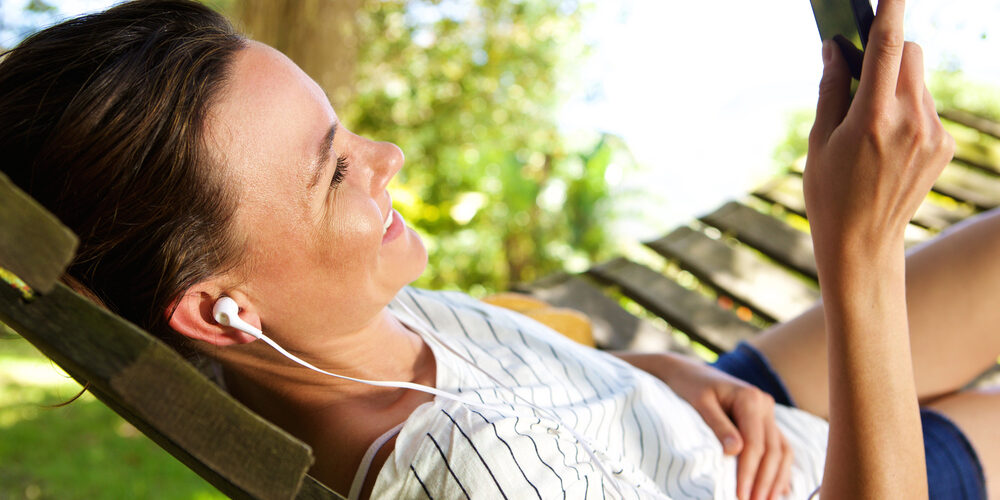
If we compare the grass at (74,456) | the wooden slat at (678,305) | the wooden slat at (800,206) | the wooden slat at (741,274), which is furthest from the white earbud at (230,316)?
the grass at (74,456)

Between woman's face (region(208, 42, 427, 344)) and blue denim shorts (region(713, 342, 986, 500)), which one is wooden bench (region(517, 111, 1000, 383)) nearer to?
blue denim shorts (region(713, 342, 986, 500))

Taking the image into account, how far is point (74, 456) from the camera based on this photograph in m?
3.43

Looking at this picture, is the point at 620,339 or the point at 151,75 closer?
the point at 151,75

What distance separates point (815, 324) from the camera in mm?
1659

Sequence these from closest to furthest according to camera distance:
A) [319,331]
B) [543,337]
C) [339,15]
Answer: [319,331] < [543,337] < [339,15]

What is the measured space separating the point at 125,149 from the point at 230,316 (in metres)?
0.25

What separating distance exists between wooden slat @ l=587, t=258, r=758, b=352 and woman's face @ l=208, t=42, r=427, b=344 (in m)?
1.39

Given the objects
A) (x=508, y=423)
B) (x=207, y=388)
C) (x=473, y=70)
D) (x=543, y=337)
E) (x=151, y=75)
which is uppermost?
(x=151, y=75)

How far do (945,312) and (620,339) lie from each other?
944mm

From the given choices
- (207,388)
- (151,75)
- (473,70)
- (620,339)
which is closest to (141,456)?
(620,339)

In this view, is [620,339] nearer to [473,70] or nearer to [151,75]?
A: [151,75]

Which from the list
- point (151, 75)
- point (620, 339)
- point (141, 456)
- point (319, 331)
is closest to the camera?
point (151, 75)

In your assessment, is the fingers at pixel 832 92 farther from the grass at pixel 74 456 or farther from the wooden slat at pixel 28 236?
the grass at pixel 74 456

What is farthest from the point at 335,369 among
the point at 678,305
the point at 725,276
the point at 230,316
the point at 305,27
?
the point at 305,27
